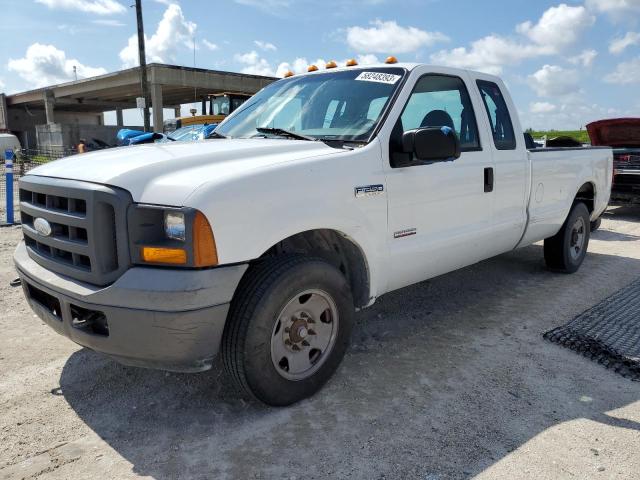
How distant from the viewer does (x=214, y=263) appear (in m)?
2.50

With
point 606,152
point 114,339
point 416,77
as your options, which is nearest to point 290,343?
point 114,339

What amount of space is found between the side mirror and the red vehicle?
311 inches

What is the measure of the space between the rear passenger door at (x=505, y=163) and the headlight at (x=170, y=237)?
2.71 meters

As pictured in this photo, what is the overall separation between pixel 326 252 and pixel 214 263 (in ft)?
3.38

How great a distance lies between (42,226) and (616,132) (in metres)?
10.1

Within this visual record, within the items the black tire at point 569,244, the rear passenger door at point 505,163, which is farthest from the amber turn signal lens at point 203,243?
the black tire at point 569,244

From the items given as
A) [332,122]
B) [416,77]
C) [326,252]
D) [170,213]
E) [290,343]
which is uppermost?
[416,77]

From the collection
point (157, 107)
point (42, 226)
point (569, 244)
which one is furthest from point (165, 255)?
point (157, 107)

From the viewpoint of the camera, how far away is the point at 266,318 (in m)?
2.71

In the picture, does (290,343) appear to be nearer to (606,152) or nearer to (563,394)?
(563,394)

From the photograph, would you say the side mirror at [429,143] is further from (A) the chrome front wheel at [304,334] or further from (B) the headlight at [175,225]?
(B) the headlight at [175,225]

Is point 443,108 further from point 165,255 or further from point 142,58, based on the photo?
point 142,58

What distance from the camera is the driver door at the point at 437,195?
344 cm

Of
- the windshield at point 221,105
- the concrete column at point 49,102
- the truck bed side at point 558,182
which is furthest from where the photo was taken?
the concrete column at point 49,102
